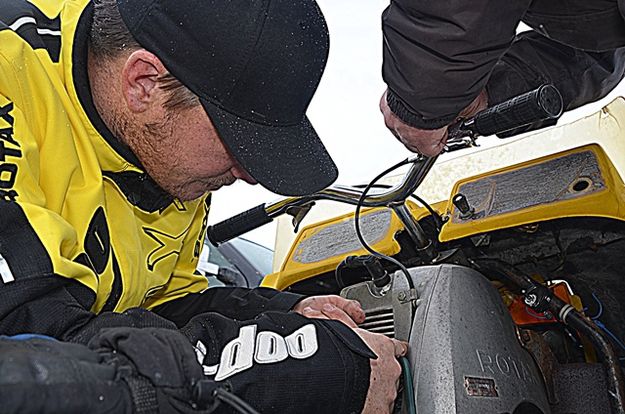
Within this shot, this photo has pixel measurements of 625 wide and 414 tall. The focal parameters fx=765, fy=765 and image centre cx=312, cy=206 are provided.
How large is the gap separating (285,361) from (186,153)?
35 centimetres

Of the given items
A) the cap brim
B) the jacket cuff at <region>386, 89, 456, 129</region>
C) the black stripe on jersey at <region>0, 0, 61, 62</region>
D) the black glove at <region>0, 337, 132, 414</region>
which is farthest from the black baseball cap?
the black glove at <region>0, 337, 132, 414</region>

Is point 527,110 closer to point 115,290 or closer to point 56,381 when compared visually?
point 115,290

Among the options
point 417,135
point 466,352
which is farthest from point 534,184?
point 466,352

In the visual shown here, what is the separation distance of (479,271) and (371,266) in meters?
0.21

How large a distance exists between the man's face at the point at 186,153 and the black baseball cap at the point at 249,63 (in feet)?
0.15

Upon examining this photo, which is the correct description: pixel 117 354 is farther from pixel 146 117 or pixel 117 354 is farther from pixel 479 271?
pixel 479 271

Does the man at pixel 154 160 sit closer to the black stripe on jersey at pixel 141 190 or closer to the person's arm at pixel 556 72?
the black stripe on jersey at pixel 141 190

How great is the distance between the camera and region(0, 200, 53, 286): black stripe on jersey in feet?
2.52

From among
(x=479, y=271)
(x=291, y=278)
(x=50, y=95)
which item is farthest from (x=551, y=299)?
(x=50, y=95)

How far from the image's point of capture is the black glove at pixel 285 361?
829mm

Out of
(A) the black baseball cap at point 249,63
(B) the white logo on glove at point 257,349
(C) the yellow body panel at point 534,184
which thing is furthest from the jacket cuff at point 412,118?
(B) the white logo on glove at point 257,349

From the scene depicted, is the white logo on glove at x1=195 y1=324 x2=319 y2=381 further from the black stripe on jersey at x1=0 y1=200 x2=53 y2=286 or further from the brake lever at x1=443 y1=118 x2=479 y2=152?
the brake lever at x1=443 y1=118 x2=479 y2=152

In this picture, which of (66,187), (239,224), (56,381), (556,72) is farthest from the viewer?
(239,224)

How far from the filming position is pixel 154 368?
54 cm
